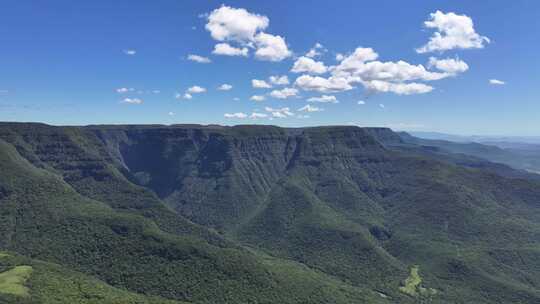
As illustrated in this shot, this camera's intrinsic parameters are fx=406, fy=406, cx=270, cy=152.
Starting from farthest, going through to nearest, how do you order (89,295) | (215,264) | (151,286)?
(215,264)
(151,286)
(89,295)

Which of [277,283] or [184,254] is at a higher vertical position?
[184,254]

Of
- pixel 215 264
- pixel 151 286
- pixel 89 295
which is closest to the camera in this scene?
pixel 89 295

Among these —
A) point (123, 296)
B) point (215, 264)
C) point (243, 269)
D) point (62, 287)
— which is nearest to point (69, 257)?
point (62, 287)

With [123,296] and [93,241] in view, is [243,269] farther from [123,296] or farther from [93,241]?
[93,241]

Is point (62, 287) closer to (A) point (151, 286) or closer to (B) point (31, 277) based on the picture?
(B) point (31, 277)

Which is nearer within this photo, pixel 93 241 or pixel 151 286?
pixel 151 286

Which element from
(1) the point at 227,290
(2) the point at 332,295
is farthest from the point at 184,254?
(2) the point at 332,295
